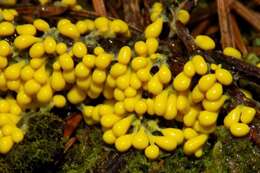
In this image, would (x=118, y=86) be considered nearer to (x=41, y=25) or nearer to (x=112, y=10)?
(x=41, y=25)

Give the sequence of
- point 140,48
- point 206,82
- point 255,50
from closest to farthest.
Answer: point 206,82
point 140,48
point 255,50

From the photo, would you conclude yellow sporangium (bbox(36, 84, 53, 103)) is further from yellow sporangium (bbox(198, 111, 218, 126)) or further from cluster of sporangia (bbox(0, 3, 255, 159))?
yellow sporangium (bbox(198, 111, 218, 126))

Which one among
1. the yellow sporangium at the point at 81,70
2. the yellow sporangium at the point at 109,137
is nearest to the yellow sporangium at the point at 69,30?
the yellow sporangium at the point at 81,70

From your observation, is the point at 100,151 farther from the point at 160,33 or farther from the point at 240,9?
the point at 240,9

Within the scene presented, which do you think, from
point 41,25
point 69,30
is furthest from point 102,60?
point 41,25

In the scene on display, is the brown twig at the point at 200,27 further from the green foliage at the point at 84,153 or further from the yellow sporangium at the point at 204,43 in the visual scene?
the green foliage at the point at 84,153

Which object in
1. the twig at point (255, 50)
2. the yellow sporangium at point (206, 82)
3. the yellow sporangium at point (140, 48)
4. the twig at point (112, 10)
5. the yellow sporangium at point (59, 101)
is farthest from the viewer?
the twig at point (112, 10)

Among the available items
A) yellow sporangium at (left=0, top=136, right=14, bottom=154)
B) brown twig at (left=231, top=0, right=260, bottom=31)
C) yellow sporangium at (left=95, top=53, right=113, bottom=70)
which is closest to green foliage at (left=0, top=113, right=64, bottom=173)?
yellow sporangium at (left=0, top=136, right=14, bottom=154)
